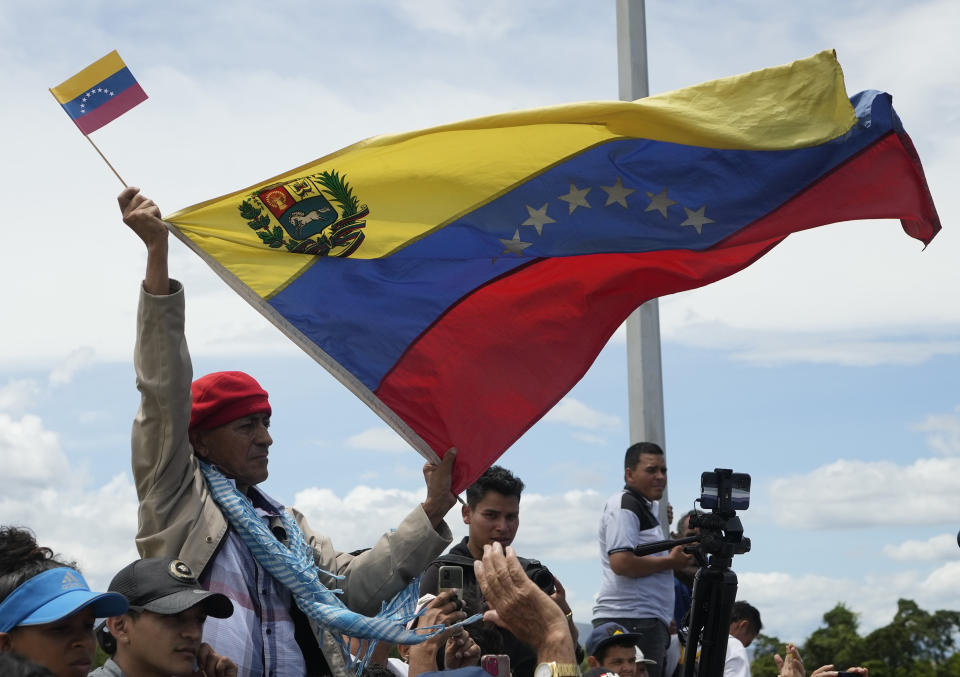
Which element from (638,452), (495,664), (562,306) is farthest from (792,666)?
(495,664)

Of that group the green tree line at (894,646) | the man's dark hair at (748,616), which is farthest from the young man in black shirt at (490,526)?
the green tree line at (894,646)

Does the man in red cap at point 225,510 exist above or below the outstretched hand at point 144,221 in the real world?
below

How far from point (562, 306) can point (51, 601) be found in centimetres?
254

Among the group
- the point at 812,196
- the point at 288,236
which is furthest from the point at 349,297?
the point at 812,196

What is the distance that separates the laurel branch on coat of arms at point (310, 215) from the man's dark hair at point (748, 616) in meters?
5.02

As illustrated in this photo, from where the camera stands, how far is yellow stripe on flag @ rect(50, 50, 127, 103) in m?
4.43

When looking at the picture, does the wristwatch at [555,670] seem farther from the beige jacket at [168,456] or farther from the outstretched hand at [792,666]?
the outstretched hand at [792,666]

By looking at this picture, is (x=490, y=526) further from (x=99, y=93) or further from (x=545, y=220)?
(x=99, y=93)

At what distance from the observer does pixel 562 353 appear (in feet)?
17.1

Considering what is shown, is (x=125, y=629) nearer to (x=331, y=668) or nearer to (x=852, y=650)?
(x=331, y=668)

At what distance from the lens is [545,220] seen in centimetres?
515

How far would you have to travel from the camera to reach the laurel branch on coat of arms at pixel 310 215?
184 inches

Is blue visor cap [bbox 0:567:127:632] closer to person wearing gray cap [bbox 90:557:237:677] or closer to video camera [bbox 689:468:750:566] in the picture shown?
person wearing gray cap [bbox 90:557:237:677]

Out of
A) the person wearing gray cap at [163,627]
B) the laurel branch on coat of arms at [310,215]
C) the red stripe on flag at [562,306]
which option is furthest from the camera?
the red stripe on flag at [562,306]
